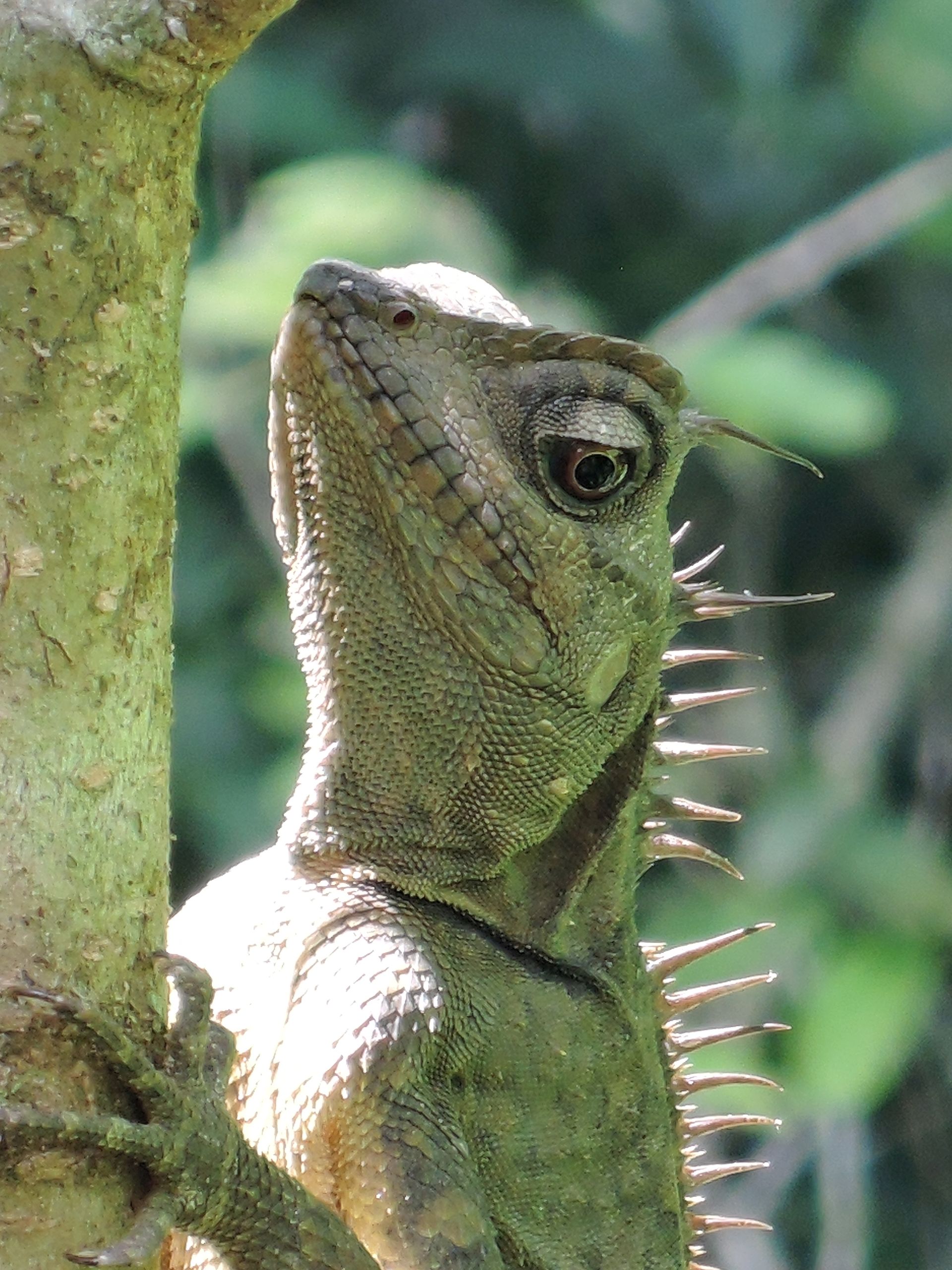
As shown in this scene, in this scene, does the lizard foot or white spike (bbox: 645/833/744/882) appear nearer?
the lizard foot

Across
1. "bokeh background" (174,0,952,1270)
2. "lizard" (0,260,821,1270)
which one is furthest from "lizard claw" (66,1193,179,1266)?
"bokeh background" (174,0,952,1270)

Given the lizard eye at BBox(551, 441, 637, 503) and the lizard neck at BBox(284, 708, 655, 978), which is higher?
the lizard eye at BBox(551, 441, 637, 503)

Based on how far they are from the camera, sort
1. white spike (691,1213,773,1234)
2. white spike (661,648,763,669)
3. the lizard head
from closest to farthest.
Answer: the lizard head
white spike (661,648,763,669)
white spike (691,1213,773,1234)

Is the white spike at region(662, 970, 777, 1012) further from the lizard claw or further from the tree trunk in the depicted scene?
the tree trunk

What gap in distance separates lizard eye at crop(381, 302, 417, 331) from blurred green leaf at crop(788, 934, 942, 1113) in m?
4.98

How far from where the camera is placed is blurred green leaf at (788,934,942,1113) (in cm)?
698

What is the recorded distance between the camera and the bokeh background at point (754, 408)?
7.36 metres

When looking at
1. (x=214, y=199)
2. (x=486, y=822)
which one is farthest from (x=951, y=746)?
(x=486, y=822)

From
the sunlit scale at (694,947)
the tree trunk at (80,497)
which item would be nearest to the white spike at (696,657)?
the sunlit scale at (694,947)

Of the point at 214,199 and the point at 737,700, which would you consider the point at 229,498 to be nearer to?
the point at 214,199

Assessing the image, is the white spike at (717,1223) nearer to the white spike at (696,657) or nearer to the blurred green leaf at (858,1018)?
the white spike at (696,657)

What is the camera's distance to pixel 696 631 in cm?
858

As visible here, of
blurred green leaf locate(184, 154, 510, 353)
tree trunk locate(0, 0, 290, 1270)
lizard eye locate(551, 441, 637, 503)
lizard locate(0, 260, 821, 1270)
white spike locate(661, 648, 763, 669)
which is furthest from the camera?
blurred green leaf locate(184, 154, 510, 353)

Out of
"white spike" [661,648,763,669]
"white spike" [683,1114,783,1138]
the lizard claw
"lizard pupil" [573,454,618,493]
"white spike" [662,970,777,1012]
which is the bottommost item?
the lizard claw
